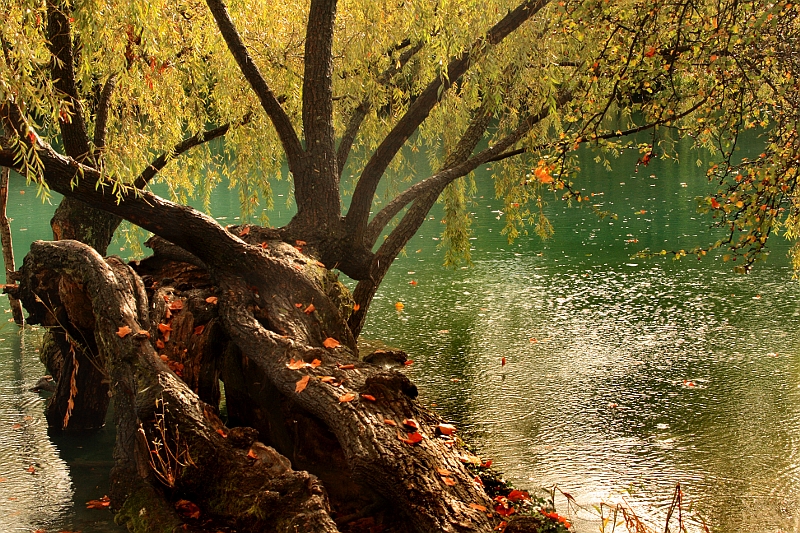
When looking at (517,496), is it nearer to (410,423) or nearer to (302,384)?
(410,423)

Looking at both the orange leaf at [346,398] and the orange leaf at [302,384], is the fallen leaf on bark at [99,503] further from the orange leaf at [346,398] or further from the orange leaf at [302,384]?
the orange leaf at [346,398]

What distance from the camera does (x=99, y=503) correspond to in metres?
5.05

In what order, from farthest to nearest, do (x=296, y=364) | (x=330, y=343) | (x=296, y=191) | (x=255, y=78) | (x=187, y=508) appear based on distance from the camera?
(x=296, y=191), (x=255, y=78), (x=330, y=343), (x=296, y=364), (x=187, y=508)

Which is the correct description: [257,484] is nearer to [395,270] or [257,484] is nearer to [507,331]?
[507,331]

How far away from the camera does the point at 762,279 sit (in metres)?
9.89

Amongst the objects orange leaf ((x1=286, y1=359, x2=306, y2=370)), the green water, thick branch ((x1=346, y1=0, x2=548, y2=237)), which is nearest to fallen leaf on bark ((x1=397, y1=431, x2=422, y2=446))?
orange leaf ((x1=286, y1=359, x2=306, y2=370))

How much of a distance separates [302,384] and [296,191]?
2.43 metres

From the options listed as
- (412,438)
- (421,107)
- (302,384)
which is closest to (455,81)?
(421,107)

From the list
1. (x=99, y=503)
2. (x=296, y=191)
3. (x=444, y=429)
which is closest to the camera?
(x=444, y=429)

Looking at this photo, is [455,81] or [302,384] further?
[455,81]

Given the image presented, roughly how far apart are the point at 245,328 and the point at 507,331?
3958 mm

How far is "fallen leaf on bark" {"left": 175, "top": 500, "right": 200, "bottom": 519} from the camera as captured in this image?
4238 millimetres

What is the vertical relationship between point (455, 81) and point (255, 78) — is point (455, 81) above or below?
above

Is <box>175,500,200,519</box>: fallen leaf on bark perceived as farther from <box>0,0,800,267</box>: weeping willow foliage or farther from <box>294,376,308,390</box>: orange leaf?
<box>0,0,800,267</box>: weeping willow foliage
